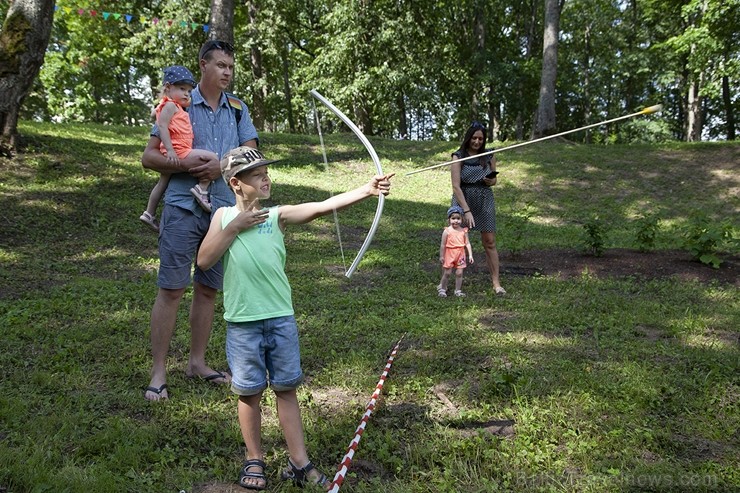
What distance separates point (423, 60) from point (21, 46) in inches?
674

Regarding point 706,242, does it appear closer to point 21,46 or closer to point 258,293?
point 258,293

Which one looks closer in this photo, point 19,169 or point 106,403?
point 106,403

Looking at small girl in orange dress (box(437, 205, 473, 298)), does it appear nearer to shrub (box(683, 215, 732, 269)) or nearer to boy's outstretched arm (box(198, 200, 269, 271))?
shrub (box(683, 215, 732, 269))

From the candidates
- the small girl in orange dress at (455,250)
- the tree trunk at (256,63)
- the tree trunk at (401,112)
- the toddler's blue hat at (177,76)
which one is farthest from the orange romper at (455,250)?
the tree trunk at (256,63)

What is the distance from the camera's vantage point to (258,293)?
281cm

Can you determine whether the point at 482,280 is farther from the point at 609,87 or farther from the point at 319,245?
the point at 609,87

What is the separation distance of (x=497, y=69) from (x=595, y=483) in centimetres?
2578

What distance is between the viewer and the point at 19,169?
10.1m

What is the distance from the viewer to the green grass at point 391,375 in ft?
9.93

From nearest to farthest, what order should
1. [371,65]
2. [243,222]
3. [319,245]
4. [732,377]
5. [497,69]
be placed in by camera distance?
[243,222], [732,377], [319,245], [371,65], [497,69]

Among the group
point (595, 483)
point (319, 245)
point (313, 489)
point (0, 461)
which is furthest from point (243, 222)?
point (319, 245)

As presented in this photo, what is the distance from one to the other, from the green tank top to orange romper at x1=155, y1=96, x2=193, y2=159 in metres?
1.12

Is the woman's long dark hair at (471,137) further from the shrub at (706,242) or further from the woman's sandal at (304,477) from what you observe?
the woman's sandal at (304,477)

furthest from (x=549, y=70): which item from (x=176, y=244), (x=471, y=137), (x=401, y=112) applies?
(x=176, y=244)
